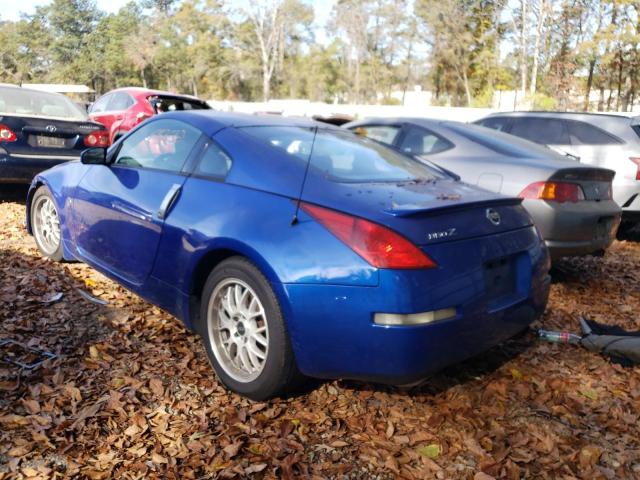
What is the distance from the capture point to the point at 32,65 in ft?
163

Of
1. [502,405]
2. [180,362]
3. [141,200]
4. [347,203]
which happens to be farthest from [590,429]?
[141,200]

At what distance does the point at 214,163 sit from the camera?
3375 mm

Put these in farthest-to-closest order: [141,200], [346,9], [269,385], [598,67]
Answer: [346,9] < [598,67] < [141,200] < [269,385]

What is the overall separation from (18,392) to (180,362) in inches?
32.9

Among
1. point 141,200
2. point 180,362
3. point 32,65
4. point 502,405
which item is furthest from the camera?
point 32,65

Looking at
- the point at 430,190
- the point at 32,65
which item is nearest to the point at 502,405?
the point at 430,190

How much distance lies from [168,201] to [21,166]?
427 centimetres

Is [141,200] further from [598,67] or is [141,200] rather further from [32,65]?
[32,65]

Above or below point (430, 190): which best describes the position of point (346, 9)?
above

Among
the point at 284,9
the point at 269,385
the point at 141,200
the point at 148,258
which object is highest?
the point at 284,9

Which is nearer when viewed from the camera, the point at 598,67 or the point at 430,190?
the point at 430,190

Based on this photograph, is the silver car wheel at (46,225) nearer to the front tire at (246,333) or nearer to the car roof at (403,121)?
the front tire at (246,333)

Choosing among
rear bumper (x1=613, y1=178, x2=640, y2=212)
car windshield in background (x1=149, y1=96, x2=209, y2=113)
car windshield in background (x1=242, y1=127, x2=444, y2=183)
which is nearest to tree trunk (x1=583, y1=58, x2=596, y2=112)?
car windshield in background (x1=149, y1=96, x2=209, y2=113)

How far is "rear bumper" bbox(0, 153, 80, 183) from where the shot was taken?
670cm
